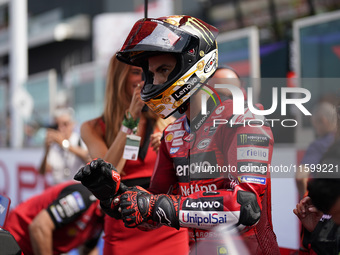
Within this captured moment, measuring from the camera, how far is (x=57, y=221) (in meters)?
3.73

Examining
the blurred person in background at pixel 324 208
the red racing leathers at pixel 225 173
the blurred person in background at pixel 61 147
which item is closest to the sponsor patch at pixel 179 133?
the red racing leathers at pixel 225 173

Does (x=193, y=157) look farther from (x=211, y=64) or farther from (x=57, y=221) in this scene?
(x=57, y=221)

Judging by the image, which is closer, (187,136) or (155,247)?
(187,136)

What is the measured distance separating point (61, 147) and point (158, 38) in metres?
4.54

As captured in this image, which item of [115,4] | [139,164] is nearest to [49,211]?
[139,164]

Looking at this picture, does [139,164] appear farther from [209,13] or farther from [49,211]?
[209,13]

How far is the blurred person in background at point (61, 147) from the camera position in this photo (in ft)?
20.4

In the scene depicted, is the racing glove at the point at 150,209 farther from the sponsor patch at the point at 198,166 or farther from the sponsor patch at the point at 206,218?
the sponsor patch at the point at 198,166

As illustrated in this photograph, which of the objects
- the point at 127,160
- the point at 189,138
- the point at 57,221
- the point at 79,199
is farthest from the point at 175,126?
the point at 57,221

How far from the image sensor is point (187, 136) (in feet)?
6.98

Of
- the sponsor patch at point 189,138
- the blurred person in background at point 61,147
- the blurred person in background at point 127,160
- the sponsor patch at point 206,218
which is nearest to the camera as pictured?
the sponsor patch at point 206,218

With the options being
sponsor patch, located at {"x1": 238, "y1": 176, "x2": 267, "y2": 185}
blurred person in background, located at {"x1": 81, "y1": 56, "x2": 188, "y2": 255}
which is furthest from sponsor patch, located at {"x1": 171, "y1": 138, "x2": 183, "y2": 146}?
blurred person in background, located at {"x1": 81, "y1": 56, "x2": 188, "y2": 255}

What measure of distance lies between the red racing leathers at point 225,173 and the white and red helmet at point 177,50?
0.44ft

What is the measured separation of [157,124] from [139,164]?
0.27 m
